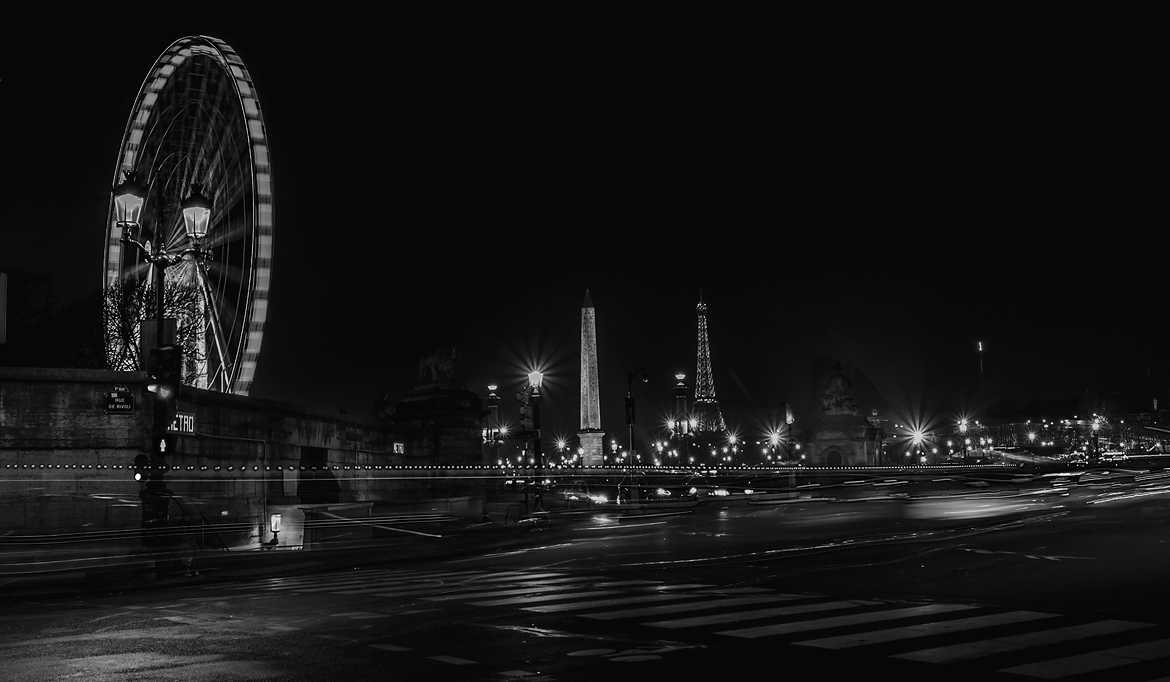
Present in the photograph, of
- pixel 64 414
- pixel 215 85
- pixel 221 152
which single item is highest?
pixel 215 85

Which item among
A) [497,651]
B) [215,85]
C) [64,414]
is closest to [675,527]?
[64,414]

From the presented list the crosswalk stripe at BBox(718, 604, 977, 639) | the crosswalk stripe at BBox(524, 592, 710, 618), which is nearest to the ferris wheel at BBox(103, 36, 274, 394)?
the crosswalk stripe at BBox(524, 592, 710, 618)

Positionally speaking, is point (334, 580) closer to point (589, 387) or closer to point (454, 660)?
point (454, 660)

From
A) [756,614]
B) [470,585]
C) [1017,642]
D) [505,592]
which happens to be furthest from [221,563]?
[1017,642]

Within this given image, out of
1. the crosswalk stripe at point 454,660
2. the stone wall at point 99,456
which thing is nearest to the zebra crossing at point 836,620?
the crosswalk stripe at point 454,660

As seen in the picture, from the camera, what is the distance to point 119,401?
1136 inches

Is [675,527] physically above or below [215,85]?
below

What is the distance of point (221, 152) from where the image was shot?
4206cm

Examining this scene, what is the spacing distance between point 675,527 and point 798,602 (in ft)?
57.6

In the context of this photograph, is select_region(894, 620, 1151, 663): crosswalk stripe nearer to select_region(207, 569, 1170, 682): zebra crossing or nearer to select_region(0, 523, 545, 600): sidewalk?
select_region(207, 569, 1170, 682): zebra crossing

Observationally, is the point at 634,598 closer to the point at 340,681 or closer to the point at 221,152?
the point at 340,681

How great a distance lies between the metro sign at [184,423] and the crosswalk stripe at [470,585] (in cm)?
1704

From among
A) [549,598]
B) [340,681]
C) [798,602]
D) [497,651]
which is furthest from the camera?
[549,598]

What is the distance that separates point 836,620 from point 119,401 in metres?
22.0
